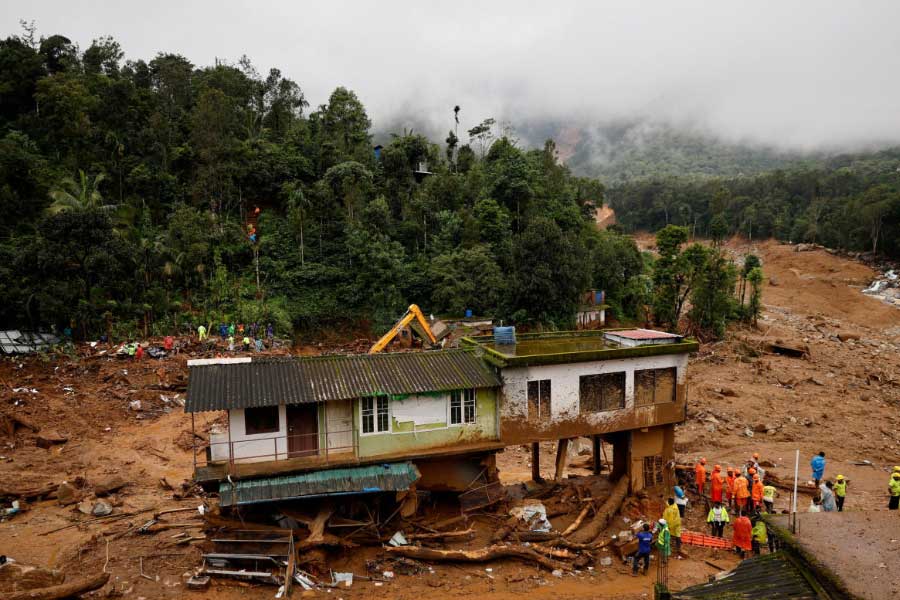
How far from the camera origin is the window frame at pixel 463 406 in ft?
54.0

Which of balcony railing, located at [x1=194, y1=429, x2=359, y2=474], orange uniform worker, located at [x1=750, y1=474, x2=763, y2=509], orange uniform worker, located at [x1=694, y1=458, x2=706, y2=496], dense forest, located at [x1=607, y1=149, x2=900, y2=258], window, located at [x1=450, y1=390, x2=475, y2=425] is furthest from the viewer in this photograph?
dense forest, located at [x1=607, y1=149, x2=900, y2=258]

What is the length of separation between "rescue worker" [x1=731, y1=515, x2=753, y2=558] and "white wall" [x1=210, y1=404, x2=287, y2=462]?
12190 millimetres

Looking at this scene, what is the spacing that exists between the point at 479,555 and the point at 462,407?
12.9 ft

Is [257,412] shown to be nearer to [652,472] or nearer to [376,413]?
[376,413]

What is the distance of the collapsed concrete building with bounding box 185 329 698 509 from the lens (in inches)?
577

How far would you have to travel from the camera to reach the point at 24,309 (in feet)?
98.4

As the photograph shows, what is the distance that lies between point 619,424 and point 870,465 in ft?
43.9

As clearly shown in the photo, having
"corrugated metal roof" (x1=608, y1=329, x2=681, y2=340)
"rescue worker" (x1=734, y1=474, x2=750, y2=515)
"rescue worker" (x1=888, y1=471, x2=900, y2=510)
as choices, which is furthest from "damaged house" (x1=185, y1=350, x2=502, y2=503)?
"rescue worker" (x1=888, y1=471, x2=900, y2=510)

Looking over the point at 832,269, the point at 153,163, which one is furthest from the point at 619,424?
the point at 832,269

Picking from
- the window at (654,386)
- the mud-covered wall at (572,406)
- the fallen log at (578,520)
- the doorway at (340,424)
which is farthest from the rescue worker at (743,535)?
the doorway at (340,424)

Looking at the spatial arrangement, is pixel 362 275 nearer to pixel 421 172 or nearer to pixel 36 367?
pixel 421 172

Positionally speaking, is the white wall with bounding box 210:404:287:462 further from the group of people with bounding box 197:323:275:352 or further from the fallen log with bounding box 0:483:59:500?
the group of people with bounding box 197:323:275:352

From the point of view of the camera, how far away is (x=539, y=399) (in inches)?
667

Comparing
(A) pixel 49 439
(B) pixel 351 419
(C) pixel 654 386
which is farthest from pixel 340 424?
(A) pixel 49 439
